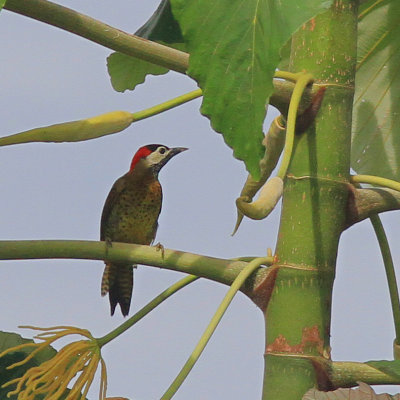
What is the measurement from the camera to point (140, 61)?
2.21 metres

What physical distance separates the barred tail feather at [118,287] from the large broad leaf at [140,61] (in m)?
1.22

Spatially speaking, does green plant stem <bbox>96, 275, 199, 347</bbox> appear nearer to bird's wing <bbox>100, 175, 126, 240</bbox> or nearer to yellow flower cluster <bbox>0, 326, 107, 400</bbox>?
yellow flower cluster <bbox>0, 326, 107, 400</bbox>

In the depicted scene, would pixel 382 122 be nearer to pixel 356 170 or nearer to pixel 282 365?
pixel 356 170

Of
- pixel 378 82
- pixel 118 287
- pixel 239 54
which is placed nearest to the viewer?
pixel 239 54

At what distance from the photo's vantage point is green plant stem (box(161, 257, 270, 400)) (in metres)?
1.33

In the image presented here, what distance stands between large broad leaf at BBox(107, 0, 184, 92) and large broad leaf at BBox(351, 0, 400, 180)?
15.8 inches

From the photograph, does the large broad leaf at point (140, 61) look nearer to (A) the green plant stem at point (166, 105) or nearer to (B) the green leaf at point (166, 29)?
(B) the green leaf at point (166, 29)

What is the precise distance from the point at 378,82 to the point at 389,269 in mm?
640

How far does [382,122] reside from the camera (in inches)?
84.2

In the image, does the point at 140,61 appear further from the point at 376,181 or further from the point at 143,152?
the point at 143,152

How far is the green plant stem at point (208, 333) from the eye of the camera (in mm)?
1331

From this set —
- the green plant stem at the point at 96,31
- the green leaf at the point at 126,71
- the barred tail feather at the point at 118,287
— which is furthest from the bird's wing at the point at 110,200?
the green plant stem at the point at 96,31

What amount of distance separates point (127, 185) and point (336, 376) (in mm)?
2368

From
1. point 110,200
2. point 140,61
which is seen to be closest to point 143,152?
point 110,200
